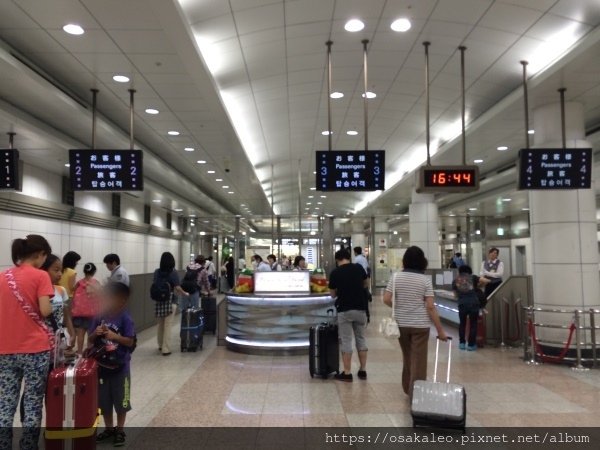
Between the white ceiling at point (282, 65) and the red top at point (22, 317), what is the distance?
9.37 feet

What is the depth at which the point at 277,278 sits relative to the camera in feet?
29.5

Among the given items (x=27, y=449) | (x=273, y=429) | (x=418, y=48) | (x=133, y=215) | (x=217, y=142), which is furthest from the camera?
(x=133, y=215)

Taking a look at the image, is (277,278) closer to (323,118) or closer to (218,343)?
(218,343)

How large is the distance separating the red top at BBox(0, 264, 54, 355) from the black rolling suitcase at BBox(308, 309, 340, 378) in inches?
149

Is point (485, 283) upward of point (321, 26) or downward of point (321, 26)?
downward

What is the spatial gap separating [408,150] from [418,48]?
6.29m

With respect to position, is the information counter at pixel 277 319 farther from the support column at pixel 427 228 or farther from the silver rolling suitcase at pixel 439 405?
the support column at pixel 427 228

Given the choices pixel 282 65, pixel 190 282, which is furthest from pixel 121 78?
pixel 190 282

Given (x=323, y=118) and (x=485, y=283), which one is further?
(x=323, y=118)

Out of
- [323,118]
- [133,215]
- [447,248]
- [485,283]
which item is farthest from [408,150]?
[447,248]

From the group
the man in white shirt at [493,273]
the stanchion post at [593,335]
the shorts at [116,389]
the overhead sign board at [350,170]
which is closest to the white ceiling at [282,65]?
the overhead sign board at [350,170]

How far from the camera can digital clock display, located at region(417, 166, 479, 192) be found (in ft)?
24.9

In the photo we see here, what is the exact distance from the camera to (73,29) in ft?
18.4

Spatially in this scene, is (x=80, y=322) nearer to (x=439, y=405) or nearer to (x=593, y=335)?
(x=439, y=405)
